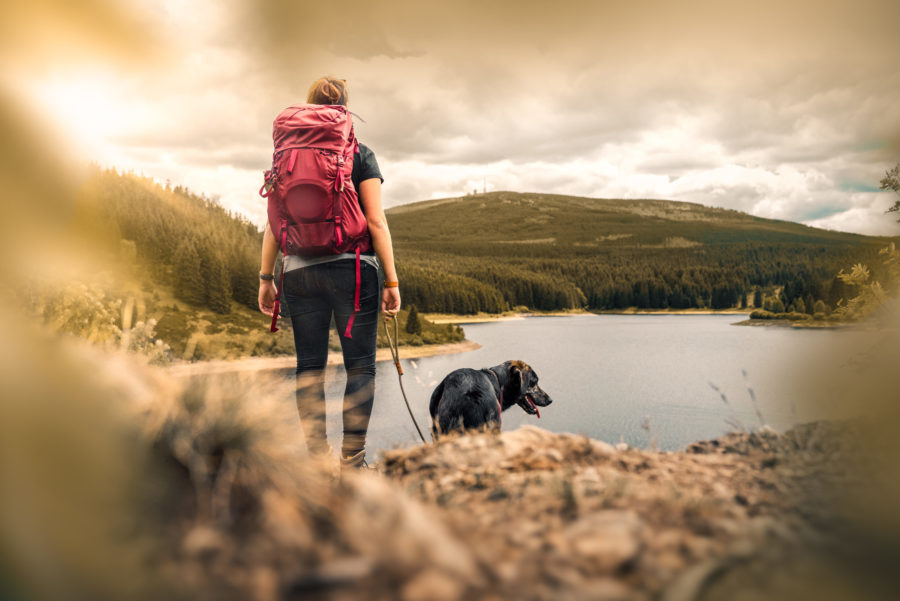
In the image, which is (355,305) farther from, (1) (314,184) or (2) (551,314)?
(2) (551,314)

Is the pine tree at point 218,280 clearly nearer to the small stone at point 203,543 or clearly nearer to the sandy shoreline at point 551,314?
the small stone at point 203,543

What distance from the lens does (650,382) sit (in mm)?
24297

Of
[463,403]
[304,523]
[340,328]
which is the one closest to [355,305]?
[340,328]

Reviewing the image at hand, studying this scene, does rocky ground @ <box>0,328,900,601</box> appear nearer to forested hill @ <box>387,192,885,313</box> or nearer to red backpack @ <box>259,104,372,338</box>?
red backpack @ <box>259,104,372,338</box>

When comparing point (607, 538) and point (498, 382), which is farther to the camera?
point (498, 382)

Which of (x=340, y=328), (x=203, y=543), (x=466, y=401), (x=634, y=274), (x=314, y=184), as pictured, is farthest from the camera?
(x=634, y=274)

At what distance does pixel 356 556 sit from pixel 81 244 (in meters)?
0.82

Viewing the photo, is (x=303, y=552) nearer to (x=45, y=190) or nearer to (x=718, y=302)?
(x=45, y=190)

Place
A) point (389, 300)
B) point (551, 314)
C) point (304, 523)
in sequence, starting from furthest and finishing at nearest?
point (551, 314), point (389, 300), point (304, 523)

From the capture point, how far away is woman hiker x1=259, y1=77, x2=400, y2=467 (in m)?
2.75

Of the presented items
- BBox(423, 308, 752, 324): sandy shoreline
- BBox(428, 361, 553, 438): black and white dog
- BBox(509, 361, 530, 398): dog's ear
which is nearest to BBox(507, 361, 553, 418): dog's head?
BBox(509, 361, 530, 398): dog's ear

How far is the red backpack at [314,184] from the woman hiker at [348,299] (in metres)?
0.08

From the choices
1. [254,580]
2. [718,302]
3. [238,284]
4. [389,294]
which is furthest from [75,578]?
[718,302]

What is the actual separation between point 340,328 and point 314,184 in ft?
2.56
